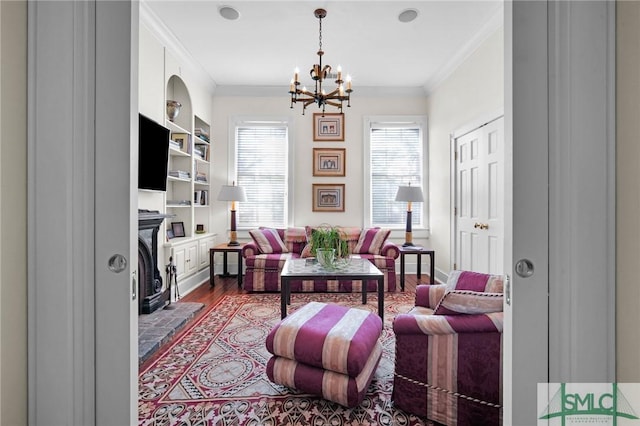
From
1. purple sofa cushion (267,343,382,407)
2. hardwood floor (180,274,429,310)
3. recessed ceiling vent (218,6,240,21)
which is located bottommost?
hardwood floor (180,274,429,310)

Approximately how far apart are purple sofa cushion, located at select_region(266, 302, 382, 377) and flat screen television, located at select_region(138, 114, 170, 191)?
78.9 inches

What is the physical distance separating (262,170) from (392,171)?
2.09m

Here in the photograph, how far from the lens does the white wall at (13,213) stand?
743mm

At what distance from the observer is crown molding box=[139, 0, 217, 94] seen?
3.09 meters

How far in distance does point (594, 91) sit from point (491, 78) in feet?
9.53

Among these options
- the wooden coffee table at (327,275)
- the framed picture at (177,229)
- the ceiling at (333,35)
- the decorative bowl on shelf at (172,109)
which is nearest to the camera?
the wooden coffee table at (327,275)

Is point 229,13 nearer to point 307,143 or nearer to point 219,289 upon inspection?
point 307,143

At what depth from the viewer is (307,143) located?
17.0 ft

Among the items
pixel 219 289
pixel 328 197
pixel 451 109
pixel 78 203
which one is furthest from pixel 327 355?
pixel 451 109

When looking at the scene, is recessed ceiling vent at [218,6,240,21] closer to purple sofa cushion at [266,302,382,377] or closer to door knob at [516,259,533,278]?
purple sofa cushion at [266,302,382,377]

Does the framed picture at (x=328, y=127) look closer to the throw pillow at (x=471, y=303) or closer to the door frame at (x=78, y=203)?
the throw pillow at (x=471, y=303)

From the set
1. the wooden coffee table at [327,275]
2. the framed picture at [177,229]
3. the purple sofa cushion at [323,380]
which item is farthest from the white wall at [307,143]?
the purple sofa cushion at [323,380]

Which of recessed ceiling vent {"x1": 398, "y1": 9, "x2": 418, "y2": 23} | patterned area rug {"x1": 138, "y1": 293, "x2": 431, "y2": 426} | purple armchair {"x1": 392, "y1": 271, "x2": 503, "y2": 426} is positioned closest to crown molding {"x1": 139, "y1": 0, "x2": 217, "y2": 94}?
recessed ceiling vent {"x1": 398, "y1": 9, "x2": 418, "y2": 23}

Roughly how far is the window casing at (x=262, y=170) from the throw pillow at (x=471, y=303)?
3844 millimetres
